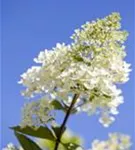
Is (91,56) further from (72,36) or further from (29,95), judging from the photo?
(29,95)

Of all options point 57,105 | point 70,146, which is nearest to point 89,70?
point 57,105

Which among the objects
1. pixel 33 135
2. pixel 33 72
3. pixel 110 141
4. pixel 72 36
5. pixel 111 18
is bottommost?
pixel 110 141

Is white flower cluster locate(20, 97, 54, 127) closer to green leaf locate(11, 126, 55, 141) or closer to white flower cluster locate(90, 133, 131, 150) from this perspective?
green leaf locate(11, 126, 55, 141)

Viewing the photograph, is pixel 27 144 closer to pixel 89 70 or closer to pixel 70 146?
pixel 70 146

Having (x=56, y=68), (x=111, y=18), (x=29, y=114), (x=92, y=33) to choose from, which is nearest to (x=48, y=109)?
(x=29, y=114)

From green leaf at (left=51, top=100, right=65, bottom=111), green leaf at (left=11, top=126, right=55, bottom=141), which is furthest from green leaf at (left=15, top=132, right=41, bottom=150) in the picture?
green leaf at (left=51, top=100, right=65, bottom=111)

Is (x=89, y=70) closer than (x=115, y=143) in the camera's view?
No

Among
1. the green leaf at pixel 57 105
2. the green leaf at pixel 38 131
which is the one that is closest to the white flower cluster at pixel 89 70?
the green leaf at pixel 57 105
